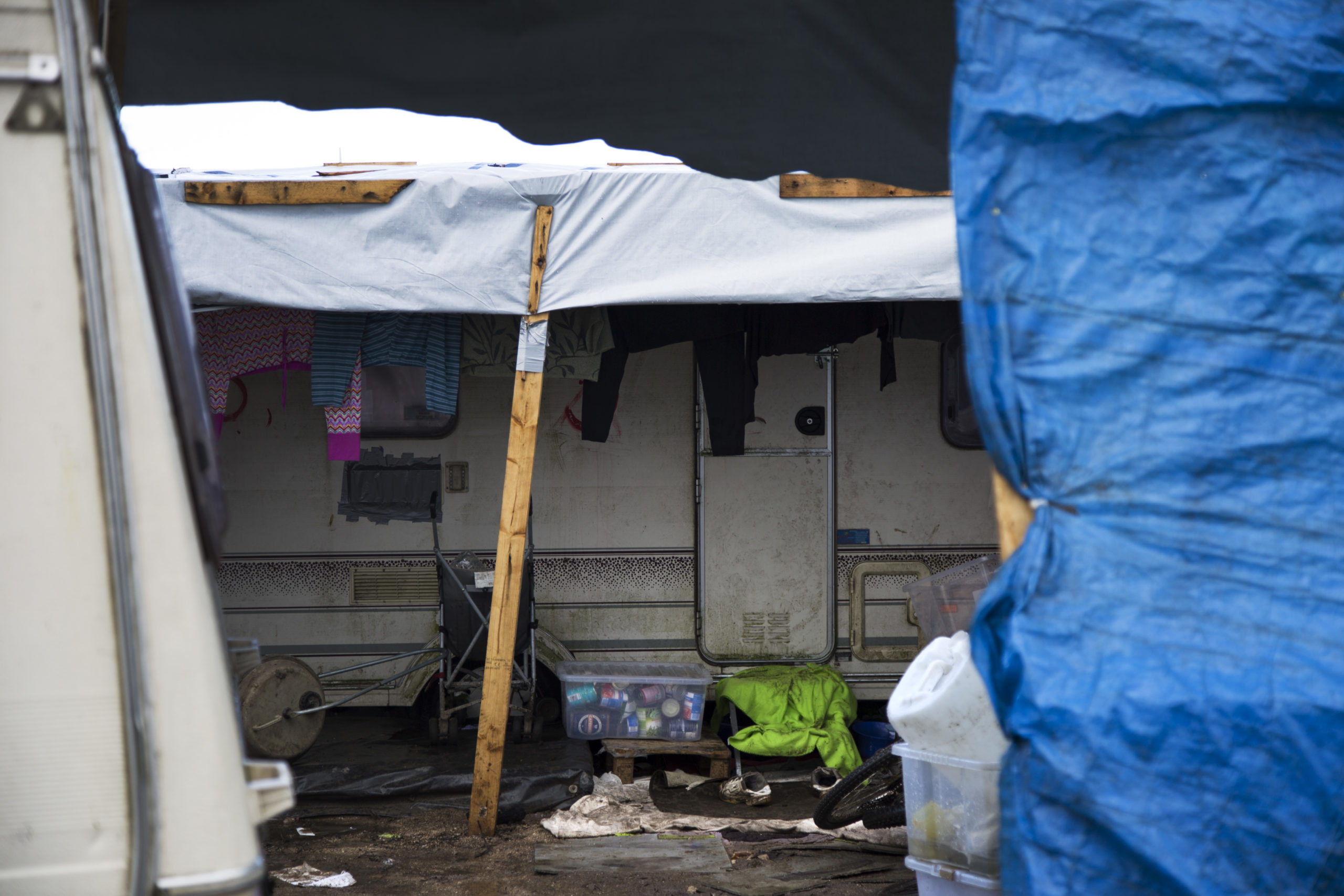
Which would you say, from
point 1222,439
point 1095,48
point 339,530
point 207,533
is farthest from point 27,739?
point 339,530

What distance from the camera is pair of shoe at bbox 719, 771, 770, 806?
5.58 metres

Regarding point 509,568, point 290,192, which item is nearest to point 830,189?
point 509,568

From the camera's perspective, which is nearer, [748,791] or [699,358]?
[748,791]

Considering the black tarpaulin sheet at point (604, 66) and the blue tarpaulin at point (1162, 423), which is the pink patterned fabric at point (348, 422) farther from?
the blue tarpaulin at point (1162, 423)

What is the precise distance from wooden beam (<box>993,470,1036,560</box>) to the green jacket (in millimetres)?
4578

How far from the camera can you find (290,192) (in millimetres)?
4215

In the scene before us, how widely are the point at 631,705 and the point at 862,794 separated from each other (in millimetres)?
1657

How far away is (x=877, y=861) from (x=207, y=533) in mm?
4073

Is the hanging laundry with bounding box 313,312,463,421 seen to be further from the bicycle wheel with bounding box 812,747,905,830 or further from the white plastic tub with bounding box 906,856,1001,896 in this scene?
the white plastic tub with bounding box 906,856,1001,896

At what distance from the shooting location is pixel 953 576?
199 inches

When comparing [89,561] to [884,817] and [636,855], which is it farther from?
[884,817]

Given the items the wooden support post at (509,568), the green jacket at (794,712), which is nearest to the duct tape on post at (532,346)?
the wooden support post at (509,568)

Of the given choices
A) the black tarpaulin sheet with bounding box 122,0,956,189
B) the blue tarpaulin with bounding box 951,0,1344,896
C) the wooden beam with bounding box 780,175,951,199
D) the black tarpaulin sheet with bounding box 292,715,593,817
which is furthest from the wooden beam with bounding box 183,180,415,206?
the blue tarpaulin with bounding box 951,0,1344,896

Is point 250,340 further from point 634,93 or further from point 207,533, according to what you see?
point 207,533
